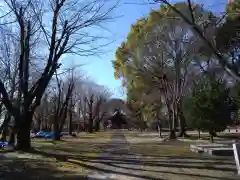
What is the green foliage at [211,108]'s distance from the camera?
95.1 ft

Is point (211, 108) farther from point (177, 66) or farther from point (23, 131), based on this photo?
point (23, 131)

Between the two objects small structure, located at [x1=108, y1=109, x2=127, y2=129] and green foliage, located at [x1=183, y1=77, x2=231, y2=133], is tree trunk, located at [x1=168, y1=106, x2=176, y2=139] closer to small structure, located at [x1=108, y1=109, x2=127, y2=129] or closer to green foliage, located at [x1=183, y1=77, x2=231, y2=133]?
green foliage, located at [x1=183, y1=77, x2=231, y2=133]

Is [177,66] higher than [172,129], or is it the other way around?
[177,66]

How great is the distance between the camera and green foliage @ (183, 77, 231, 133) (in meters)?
29.0

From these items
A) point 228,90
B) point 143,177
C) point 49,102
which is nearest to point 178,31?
point 228,90

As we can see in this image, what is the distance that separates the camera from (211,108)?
28969 mm

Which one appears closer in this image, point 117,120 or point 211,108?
point 211,108

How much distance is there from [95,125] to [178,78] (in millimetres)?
61331

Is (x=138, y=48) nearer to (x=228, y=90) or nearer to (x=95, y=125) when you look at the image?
(x=228, y=90)

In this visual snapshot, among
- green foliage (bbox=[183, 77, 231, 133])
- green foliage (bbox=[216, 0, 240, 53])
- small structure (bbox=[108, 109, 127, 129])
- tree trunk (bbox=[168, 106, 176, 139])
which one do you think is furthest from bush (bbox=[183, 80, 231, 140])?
small structure (bbox=[108, 109, 127, 129])

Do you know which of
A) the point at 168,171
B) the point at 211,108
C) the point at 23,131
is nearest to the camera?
the point at 168,171

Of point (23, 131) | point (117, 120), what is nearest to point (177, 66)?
point (23, 131)

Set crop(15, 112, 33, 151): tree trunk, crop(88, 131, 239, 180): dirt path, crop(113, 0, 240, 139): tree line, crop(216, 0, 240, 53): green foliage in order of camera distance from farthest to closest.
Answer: crop(216, 0, 240, 53): green foliage < crop(113, 0, 240, 139): tree line < crop(15, 112, 33, 151): tree trunk < crop(88, 131, 239, 180): dirt path

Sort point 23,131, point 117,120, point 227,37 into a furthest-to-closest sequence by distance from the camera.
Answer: point 117,120 → point 227,37 → point 23,131
